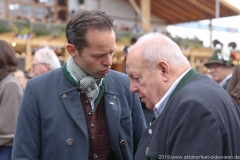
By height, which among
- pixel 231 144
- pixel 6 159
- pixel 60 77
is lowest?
pixel 6 159

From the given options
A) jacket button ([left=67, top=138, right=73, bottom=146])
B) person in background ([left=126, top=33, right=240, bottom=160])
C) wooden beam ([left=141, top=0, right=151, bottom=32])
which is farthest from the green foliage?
person in background ([left=126, top=33, right=240, bottom=160])

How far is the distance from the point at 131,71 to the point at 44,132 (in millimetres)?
654

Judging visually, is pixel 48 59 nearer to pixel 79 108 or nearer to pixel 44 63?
pixel 44 63

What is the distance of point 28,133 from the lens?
86.0 inches

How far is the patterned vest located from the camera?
7.37 feet

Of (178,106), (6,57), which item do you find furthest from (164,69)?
(6,57)

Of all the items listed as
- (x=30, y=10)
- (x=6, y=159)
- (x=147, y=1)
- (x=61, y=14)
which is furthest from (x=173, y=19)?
(x=6, y=159)

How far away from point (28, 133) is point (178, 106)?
983 mm

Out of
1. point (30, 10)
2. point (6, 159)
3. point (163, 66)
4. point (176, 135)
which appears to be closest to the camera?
point (176, 135)

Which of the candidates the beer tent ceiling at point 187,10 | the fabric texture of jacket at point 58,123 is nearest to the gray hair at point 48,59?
the fabric texture of jacket at point 58,123

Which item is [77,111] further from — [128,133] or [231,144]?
[231,144]

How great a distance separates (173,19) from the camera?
99.9ft

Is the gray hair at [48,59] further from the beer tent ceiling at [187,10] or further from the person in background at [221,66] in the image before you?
the beer tent ceiling at [187,10]

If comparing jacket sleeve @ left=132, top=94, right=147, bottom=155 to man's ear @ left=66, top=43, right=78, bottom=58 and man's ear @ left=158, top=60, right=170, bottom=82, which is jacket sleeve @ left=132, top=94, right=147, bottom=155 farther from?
man's ear @ left=158, top=60, right=170, bottom=82
